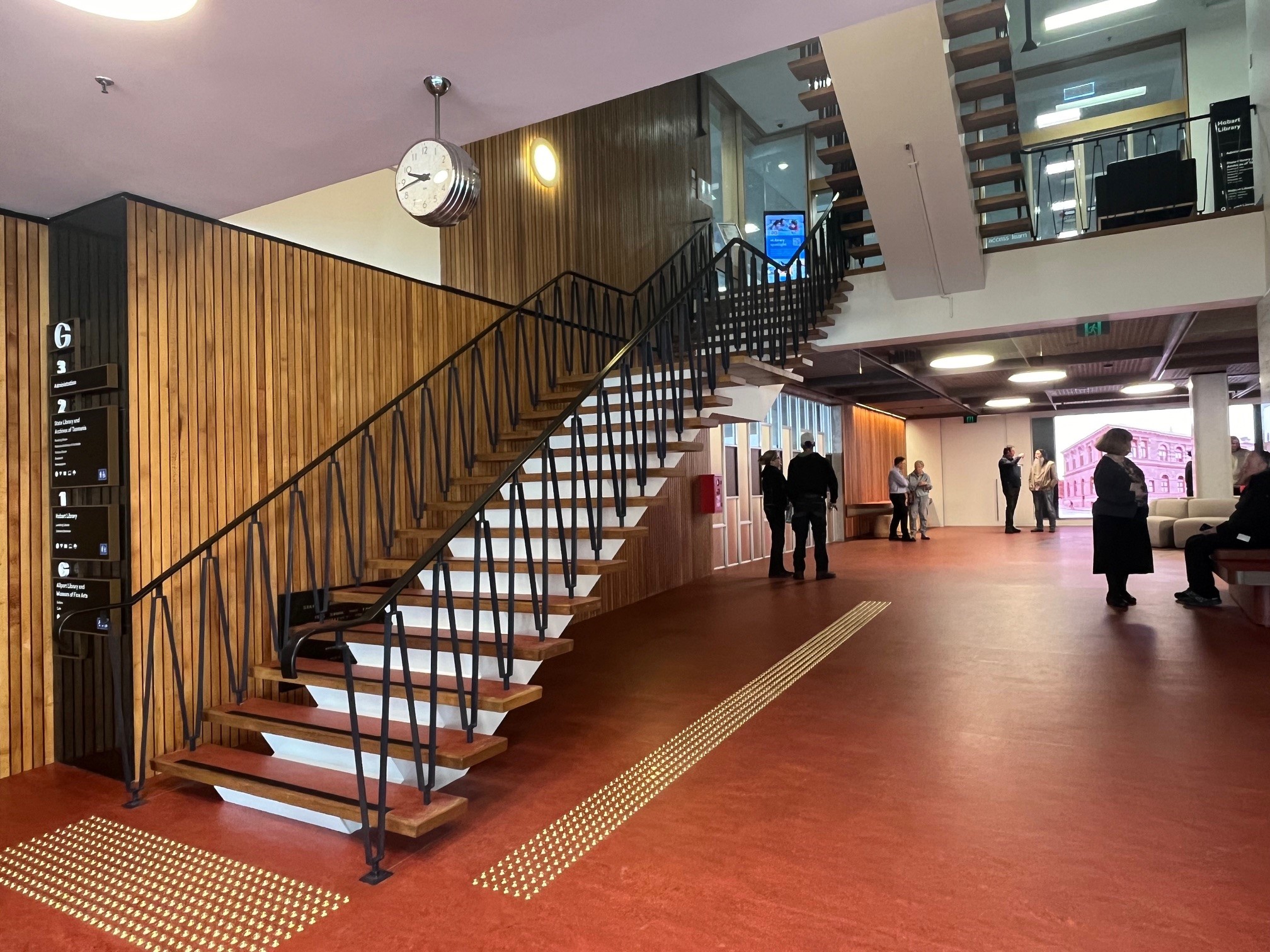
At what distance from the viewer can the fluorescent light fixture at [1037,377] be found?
1115 centimetres

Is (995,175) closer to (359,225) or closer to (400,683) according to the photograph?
(359,225)

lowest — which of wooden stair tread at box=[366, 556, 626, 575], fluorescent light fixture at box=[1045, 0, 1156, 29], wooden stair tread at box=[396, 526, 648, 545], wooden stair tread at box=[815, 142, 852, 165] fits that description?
wooden stair tread at box=[366, 556, 626, 575]

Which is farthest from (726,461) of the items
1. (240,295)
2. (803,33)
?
(803,33)

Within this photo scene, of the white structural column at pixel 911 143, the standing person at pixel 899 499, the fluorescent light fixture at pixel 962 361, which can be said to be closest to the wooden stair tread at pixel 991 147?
the white structural column at pixel 911 143

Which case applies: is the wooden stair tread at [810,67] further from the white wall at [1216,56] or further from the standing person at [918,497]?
the standing person at [918,497]

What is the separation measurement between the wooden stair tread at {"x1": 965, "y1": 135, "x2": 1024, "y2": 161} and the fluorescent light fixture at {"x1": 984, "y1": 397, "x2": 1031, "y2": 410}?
9.76m

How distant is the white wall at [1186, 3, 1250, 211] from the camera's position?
9.81 meters

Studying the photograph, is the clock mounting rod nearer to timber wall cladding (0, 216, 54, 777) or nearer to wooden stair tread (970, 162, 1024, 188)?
timber wall cladding (0, 216, 54, 777)

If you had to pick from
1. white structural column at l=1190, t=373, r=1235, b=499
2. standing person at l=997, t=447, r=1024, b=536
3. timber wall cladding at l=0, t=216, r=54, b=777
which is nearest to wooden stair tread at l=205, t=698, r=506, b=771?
timber wall cladding at l=0, t=216, r=54, b=777

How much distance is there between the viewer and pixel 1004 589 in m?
7.76

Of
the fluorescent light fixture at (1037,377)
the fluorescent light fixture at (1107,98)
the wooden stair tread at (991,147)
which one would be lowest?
the fluorescent light fixture at (1037,377)

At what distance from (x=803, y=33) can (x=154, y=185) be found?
116 inches

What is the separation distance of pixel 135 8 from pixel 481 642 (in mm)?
2526

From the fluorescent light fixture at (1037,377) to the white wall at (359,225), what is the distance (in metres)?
9.28
